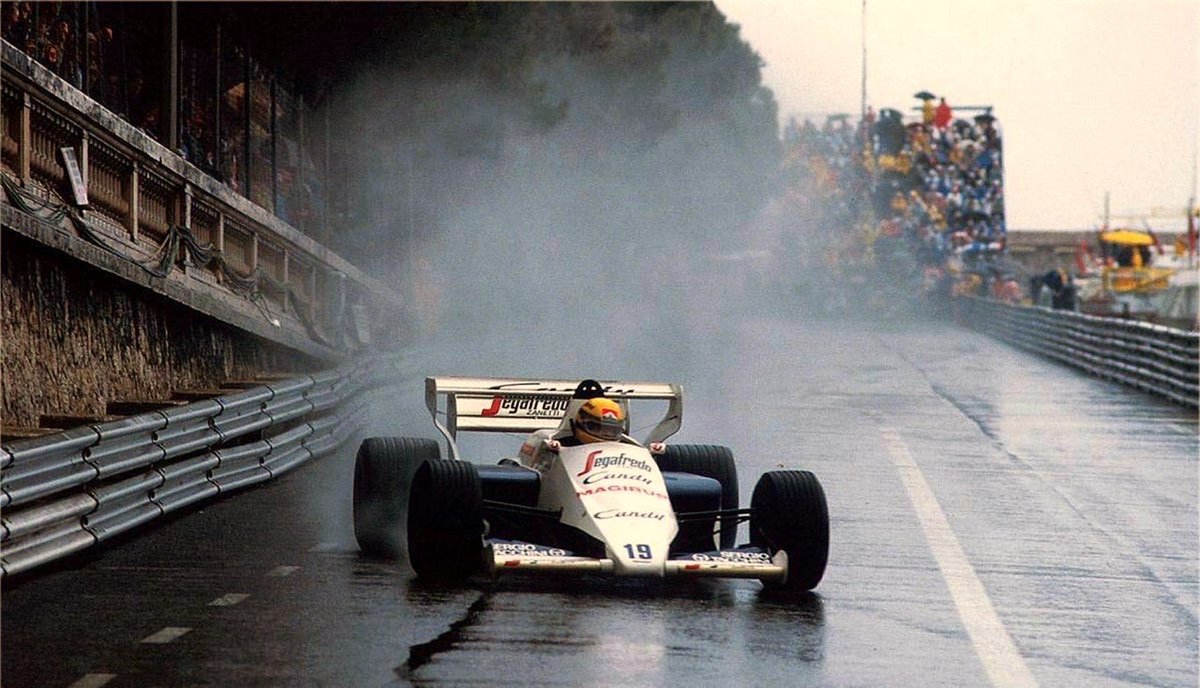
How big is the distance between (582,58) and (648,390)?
50.4 m

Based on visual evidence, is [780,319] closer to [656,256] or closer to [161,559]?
[656,256]

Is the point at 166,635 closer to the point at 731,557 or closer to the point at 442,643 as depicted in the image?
the point at 442,643

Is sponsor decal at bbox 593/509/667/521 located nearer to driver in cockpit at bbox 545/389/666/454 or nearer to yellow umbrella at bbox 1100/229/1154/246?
driver in cockpit at bbox 545/389/666/454

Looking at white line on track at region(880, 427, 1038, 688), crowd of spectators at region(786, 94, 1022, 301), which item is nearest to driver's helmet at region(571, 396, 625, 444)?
white line on track at region(880, 427, 1038, 688)

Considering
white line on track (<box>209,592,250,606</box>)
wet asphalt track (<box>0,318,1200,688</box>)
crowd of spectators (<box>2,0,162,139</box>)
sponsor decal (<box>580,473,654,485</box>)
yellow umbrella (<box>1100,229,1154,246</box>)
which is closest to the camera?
wet asphalt track (<box>0,318,1200,688</box>)

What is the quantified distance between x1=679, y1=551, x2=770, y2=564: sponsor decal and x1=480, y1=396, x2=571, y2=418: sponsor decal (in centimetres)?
298

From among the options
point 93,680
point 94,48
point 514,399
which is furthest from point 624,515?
point 94,48

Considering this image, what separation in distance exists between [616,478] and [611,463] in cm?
18

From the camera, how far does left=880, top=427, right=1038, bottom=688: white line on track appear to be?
9.76 meters

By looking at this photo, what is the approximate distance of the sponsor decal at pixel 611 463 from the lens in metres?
11.9

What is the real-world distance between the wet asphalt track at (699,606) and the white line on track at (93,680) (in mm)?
39

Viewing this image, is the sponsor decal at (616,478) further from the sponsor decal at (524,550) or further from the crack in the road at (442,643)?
the crack in the road at (442,643)

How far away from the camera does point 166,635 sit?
9852 millimetres

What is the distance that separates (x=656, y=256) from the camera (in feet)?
262
